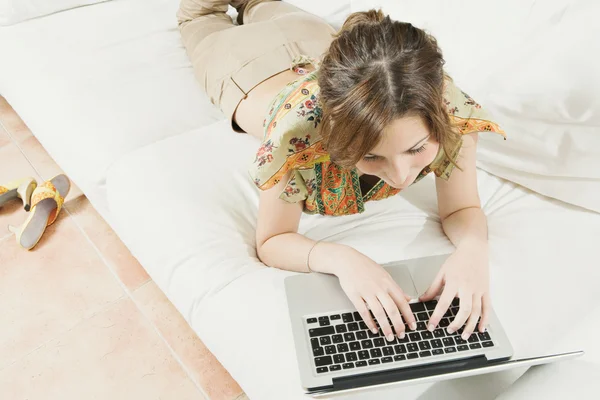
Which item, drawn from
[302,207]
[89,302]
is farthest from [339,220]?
[89,302]

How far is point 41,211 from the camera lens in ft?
5.20

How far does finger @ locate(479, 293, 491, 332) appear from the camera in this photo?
2.60ft

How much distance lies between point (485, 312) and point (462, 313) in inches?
1.8

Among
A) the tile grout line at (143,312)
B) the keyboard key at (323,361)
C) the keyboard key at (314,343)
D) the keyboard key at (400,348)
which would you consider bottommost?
the tile grout line at (143,312)

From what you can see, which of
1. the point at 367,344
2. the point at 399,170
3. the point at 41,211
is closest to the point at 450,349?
the point at 367,344

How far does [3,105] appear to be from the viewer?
7.01 feet

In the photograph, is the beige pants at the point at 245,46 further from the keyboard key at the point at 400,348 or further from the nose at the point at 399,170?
the keyboard key at the point at 400,348

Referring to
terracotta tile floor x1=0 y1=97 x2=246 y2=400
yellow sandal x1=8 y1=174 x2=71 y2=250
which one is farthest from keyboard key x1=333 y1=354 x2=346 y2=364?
yellow sandal x1=8 y1=174 x2=71 y2=250

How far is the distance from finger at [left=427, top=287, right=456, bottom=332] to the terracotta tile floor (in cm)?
65

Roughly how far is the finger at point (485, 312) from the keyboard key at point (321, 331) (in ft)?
0.78

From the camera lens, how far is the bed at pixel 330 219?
859mm

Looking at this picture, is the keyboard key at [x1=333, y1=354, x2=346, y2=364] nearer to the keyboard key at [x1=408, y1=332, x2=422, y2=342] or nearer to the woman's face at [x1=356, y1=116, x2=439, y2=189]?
the keyboard key at [x1=408, y1=332, x2=422, y2=342]

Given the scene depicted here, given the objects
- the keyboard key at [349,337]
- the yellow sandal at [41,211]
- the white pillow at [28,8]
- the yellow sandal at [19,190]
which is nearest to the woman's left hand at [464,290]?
the keyboard key at [349,337]

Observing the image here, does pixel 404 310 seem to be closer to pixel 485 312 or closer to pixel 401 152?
pixel 485 312
